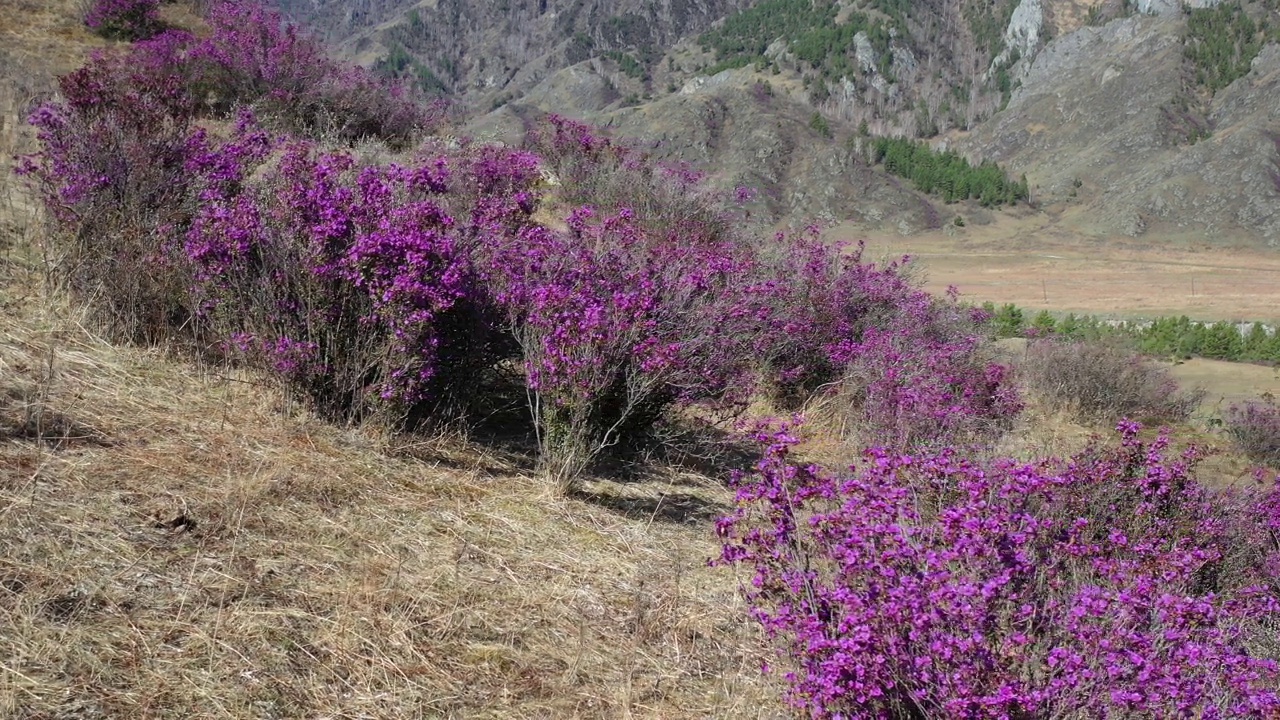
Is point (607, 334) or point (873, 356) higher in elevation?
point (607, 334)

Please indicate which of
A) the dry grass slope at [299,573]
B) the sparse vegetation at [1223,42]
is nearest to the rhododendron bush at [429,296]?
the dry grass slope at [299,573]

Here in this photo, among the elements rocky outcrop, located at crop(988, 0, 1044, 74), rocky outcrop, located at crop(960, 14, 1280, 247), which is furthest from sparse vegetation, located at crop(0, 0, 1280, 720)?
rocky outcrop, located at crop(988, 0, 1044, 74)

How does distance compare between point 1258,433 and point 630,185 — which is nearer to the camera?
point 630,185

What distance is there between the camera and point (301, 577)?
10.4ft

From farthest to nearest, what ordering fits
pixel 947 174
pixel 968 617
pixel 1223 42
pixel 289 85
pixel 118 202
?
pixel 1223 42, pixel 947 174, pixel 289 85, pixel 118 202, pixel 968 617

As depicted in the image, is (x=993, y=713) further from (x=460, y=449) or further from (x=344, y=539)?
(x=460, y=449)

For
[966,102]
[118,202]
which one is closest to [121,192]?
[118,202]

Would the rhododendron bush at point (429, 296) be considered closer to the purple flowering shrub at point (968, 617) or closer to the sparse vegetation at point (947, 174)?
the purple flowering shrub at point (968, 617)

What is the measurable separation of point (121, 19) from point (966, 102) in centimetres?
14303

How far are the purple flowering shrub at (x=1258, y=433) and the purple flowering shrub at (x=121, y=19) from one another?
18327 millimetres

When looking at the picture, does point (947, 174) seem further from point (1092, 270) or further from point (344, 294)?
point (344, 294)

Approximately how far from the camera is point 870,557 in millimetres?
2826

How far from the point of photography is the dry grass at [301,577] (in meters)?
2.61

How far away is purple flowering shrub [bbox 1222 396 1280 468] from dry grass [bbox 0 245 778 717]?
39.5 feet
